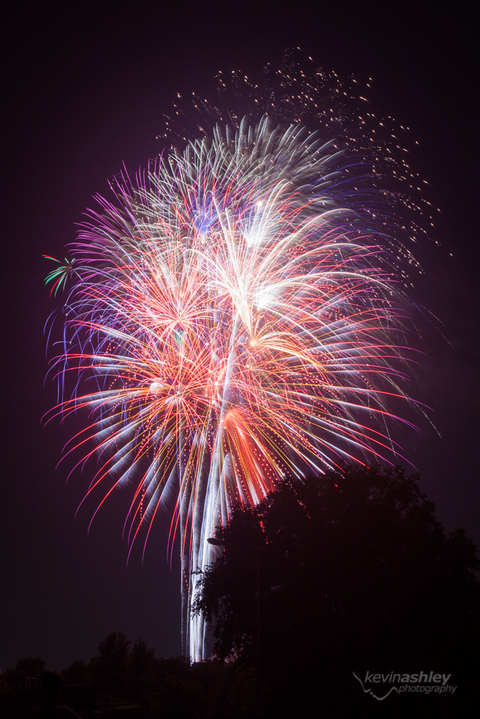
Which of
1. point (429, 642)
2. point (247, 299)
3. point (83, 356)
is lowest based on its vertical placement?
point (429, 642)

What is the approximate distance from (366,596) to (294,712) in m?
4.67

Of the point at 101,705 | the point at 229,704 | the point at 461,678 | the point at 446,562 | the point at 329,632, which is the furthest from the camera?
the point at 229,704

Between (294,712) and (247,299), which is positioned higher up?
(247,299)

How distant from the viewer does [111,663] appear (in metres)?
50.8

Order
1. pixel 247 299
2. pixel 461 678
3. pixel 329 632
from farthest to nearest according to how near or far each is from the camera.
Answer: pixel 247 299
pixel 329 632
pixel 461 678

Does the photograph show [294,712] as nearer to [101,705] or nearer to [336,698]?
[336,698]

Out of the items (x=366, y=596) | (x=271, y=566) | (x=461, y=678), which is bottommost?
(x=461, y=678)

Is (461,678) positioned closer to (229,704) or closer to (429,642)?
(429,642)

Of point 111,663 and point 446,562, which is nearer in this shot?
point 446,562

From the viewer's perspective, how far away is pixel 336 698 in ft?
56.5

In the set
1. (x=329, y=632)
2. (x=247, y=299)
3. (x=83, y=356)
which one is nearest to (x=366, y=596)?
(x=329, y=632)

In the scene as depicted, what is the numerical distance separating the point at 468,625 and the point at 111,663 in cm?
4415

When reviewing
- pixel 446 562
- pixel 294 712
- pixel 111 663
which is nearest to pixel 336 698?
pixel 294 712

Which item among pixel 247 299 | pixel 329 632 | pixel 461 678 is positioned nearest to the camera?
pixel 461 678
